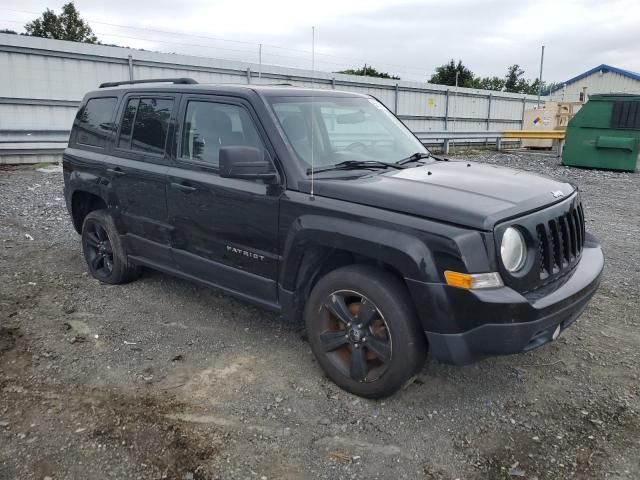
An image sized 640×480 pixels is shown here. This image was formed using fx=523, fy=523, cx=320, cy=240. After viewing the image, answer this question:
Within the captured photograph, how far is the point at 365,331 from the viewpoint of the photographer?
3082mm

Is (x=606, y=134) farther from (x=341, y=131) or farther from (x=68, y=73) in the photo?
(x=68, y=73)

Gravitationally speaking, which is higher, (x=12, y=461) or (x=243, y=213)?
(x=243, y=213)

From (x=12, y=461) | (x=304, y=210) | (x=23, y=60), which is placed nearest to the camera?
(x=12, y=461)

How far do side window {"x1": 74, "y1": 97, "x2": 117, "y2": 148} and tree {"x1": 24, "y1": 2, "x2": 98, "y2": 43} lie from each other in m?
44.9

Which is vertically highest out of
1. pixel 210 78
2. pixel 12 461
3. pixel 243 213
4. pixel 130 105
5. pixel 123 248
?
pixel 210 78

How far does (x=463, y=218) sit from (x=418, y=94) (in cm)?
1971

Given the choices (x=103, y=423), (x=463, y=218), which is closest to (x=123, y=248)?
(x=103, y=423)

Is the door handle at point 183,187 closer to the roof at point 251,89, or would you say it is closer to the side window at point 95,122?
the roof at point 251,89

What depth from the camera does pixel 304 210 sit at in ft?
10.7

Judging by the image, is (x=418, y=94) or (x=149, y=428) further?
(x=418, y=94)

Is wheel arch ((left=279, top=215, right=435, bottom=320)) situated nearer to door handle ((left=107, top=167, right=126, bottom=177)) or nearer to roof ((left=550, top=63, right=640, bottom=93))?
door handle ((left=107, top=167, right=126, bottom=177))

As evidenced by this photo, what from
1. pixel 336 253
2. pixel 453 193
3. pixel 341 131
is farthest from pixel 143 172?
pixel 453 193

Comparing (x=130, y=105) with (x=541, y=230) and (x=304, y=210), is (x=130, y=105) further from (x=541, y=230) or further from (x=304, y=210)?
(x=541, y=230)

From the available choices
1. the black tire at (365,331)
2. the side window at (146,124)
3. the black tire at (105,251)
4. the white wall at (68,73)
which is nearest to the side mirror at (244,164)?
the black tire at (365,331)
